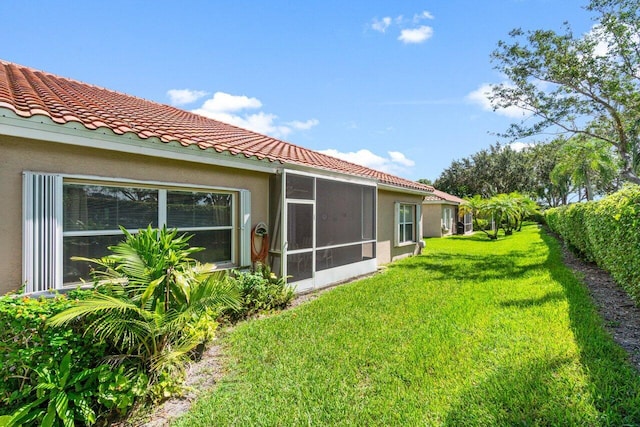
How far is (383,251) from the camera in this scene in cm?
1320

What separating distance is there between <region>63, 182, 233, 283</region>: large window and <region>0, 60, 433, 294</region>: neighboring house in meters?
0.02

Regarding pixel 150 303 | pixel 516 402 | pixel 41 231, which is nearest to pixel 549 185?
pixel 516 402

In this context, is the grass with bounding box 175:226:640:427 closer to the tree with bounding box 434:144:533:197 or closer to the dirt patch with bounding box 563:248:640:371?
the dirt patch with bounding box 563:248:640:371

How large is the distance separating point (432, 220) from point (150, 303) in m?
25.9

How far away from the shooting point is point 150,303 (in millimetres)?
3842

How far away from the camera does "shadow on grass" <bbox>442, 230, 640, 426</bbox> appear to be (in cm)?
307

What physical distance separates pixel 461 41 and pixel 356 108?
5521 mm

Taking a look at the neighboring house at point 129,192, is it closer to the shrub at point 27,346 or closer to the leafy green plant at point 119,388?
the shrub at point 27,346

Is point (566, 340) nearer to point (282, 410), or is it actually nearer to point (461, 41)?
point (282, 410)

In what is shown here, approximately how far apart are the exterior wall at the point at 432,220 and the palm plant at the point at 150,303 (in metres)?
25.1

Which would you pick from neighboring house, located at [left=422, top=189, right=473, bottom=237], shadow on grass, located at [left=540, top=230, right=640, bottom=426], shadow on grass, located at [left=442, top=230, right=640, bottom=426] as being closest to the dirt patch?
shadow on grass, located at [left=540, top=230, right=640, bottom=426]

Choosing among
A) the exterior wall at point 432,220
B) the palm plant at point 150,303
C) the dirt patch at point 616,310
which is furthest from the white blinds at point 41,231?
the exterior wall at point 432,220

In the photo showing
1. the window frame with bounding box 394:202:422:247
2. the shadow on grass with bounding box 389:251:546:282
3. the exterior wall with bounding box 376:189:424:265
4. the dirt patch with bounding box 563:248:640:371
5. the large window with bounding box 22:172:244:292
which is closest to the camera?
the large window with bounding box 22:172:244:292

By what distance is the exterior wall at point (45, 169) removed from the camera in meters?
4.06
